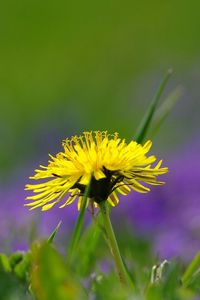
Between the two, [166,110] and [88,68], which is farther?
[88,68]

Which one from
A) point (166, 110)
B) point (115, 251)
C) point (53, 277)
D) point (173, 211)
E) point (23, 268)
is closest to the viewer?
point (53, 277)

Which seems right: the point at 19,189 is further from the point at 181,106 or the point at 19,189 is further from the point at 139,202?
the point at 181,106

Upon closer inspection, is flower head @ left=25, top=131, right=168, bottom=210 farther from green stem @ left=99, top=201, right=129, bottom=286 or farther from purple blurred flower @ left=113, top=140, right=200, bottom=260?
purple blurred flower @ left=113, top=140, right=200, bottom=260

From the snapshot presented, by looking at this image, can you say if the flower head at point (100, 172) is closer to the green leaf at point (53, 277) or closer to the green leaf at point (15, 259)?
the green leaf at point (15, 259)

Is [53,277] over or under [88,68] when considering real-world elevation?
under

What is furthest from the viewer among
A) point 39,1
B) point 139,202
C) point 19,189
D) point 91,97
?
point 39,1

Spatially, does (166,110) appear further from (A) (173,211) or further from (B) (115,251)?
(A) (173,211)

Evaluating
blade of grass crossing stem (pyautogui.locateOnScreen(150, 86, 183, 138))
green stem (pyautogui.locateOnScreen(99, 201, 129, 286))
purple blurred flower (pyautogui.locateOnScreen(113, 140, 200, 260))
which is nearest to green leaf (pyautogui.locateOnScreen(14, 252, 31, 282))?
green stem (pyautogui.locateOnScreen(99, 201, 129, 286))

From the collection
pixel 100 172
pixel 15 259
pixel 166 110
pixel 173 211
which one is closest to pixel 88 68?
pixel 173 211

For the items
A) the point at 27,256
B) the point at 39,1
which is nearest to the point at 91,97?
the point at 39,1
